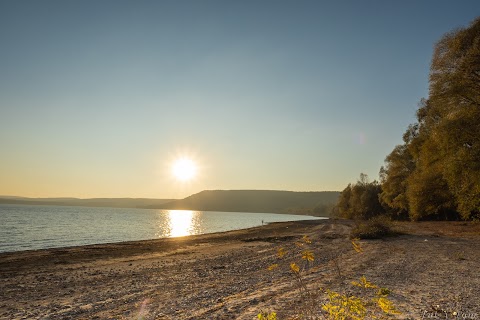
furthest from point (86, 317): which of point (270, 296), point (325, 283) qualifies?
point (325, 283)

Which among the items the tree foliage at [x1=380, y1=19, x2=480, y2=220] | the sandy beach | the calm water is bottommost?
the calm water

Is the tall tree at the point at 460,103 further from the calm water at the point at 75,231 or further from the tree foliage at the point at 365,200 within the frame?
the tree foliage at the point at 365,200

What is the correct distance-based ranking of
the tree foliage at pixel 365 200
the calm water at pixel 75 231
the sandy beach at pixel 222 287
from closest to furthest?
the sandy beach at pixel 222 287 < the calm water at pixel 75 231 < the tree foliage at pixel 365 200

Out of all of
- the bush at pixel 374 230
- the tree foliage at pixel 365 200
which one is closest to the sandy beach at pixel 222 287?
the bush at pixel 374 230

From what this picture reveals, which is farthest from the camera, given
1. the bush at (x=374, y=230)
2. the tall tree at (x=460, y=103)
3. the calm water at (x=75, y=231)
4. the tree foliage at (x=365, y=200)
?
the tree foliage at (x=365, y=200)

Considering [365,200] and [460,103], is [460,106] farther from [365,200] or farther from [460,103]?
[365,200]

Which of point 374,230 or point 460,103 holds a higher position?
point 460,103

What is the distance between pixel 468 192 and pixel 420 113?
18390 mm

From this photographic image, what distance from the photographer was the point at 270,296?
9805mm

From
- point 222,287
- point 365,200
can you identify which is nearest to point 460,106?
point 222,287

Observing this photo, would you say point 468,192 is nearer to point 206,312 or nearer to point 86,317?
point 206,312

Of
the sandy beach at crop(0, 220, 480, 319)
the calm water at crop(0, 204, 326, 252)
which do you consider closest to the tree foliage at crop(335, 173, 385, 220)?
the calm water at crop(0, 204, 326, 252)

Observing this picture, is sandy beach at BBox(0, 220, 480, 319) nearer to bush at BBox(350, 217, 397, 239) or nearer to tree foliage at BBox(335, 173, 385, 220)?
bush at BBox(350, 217, 397, 239)

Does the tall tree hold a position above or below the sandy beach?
above
